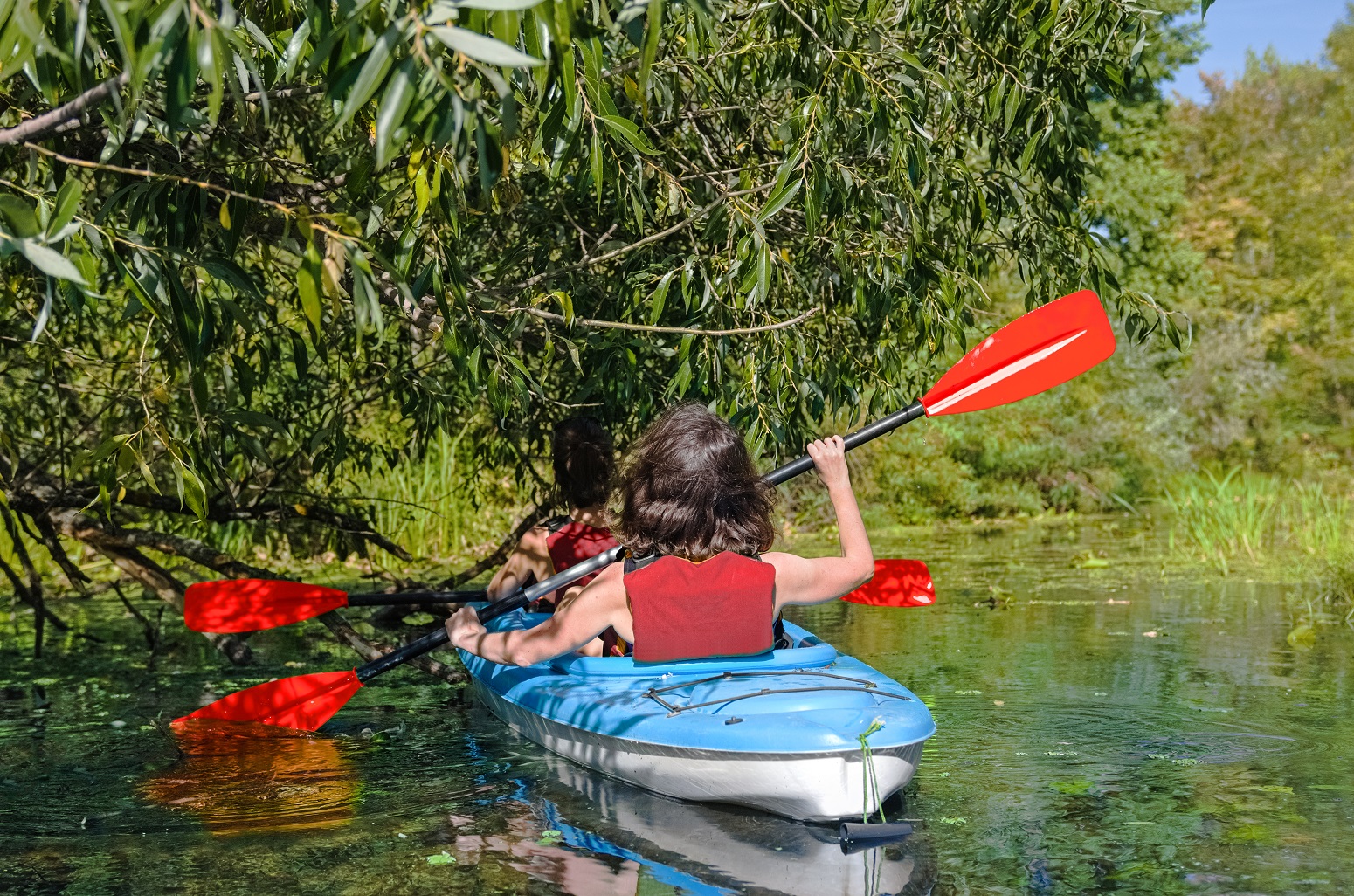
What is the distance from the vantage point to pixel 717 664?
3.77 metres

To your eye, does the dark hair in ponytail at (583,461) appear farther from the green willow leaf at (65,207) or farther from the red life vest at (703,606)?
the green willow leaf at (65,207)

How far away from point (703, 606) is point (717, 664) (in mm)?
196

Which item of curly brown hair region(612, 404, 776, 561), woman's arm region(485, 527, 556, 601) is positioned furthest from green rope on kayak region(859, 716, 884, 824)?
woman's arm region(485, 527, 556, 601)

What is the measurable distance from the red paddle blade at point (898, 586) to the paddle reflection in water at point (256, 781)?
6.79 ft

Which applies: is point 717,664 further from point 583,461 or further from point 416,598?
point 416,598

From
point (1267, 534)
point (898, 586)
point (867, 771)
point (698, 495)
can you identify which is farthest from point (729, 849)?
point (1267, 534)

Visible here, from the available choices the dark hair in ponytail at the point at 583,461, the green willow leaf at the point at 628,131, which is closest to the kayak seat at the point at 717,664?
the dark hair in ponytail at the point at 583,461

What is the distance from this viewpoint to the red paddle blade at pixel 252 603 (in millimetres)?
4879

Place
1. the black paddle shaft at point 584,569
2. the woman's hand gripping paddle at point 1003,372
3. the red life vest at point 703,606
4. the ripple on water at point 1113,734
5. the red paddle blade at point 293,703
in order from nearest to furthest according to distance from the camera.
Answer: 1. the red life vest at point 703,606
2. the ripple on water at point 1113,734
3. the black paddle shaft at point 584,569
4. the woman's hand gripping paddle at point 1003,372
5. the red paddle blade at point 293,703

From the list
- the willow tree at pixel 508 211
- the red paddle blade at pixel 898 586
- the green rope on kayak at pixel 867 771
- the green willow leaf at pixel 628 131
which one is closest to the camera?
the willow tree at pixel 508 211

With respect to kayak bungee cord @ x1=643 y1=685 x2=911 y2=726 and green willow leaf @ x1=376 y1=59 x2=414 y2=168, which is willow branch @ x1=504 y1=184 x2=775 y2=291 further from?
green willow leaf @ x1=376 y1=59 x2=414 y2=168

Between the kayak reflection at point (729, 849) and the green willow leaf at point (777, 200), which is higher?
the green willow leaf at point (777, 200)

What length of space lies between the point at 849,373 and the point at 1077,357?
79cm

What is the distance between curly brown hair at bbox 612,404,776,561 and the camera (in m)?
3.68
